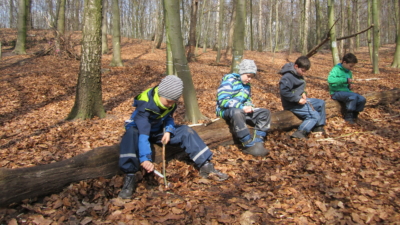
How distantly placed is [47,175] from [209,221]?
1740 mm

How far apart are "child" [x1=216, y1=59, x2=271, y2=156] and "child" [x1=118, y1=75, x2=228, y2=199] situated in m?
0.85

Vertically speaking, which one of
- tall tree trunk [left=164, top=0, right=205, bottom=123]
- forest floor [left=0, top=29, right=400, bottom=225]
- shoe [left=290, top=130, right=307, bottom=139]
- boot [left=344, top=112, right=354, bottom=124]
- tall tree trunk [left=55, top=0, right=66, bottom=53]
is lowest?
forest floor [left=0, top=29, right=400, bottom=225]

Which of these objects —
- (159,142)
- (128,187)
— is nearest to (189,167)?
(159,142)

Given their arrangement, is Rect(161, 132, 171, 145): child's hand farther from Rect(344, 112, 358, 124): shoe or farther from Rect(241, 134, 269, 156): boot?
Rect(344, 112, 358, 124): shoe

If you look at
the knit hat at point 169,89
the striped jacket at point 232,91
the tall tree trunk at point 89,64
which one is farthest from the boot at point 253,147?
the tall tree trunk at point 89,64

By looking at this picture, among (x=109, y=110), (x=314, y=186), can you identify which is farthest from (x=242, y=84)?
(x=109, y=110)

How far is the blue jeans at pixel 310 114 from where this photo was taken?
4810mm

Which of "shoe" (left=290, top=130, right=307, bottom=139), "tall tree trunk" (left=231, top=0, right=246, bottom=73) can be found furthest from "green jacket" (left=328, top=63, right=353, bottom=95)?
"tall tree trunk" (left=231, top=0, right=246, bottom=73)

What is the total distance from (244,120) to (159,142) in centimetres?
136

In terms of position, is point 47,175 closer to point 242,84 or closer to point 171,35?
point 242,84

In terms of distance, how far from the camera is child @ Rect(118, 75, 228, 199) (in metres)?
3.10

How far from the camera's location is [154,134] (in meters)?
3.57

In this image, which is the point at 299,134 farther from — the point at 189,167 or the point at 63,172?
the point at 63,172

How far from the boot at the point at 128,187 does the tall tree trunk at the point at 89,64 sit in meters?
3.39
